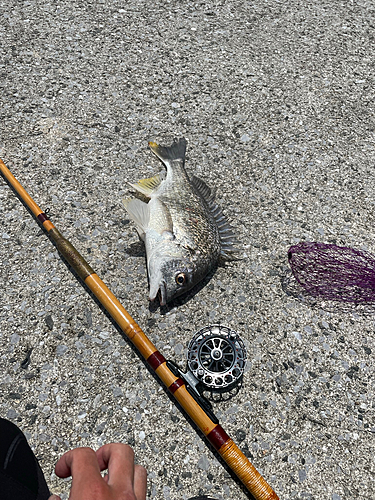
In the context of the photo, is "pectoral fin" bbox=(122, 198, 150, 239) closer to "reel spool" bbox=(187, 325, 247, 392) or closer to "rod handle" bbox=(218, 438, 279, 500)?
"reel spool" bbox=(187, 325, 247, 392)

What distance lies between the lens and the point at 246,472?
7.09 feet

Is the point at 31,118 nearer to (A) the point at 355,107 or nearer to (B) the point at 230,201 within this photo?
(B) the point at 230,201

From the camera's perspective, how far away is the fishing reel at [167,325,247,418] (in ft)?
8.16

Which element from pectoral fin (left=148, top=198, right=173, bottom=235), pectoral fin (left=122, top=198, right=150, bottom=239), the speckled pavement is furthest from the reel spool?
pectoral fin (left=122, top=198, right=150, bottom=239)

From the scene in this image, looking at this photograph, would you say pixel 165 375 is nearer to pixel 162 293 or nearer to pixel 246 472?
pixel 162 293

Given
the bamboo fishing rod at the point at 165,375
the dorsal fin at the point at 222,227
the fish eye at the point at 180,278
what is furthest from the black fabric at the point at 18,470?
the dorsal fin at the point at 222,227

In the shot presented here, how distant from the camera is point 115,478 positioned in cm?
139

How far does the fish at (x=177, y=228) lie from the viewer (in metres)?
2.77

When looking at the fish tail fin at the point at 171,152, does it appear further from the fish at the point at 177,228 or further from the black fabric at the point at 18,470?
the black fabric at the point at 18,470

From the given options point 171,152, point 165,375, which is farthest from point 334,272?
point 171,152

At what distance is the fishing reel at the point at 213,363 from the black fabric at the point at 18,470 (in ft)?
2.92

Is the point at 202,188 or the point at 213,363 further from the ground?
the point at 202,188

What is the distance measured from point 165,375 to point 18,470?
0.88 m

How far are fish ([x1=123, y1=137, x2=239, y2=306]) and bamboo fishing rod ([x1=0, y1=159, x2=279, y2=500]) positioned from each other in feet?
0.96
